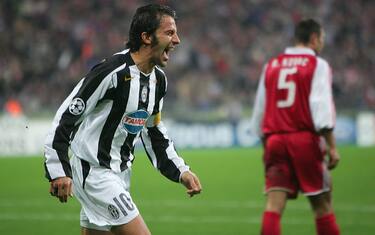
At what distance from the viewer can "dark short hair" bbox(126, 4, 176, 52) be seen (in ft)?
15.6

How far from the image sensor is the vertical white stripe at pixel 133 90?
475 centimetres

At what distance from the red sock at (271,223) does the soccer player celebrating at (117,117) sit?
1.40m

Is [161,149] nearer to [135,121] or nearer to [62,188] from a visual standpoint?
[135,121]

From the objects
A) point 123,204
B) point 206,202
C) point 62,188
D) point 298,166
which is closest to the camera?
point 62,188

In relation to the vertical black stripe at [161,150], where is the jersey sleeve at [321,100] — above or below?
above

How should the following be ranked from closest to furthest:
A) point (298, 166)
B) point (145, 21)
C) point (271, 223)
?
point (145, 21)
point (271, 223)
point (298, 166)

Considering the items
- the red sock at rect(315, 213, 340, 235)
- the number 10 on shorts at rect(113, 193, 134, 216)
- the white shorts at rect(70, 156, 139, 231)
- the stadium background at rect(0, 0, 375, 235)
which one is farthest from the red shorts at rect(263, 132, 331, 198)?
the stadium background at rect(0, 0, 375, 235)

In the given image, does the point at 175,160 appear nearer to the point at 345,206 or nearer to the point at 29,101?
the point at 345,206

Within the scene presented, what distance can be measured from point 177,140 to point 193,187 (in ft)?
50.6

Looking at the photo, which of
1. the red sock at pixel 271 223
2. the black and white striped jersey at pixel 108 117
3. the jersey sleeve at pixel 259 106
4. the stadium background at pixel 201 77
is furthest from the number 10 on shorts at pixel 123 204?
the stadium background at pixel 201 77

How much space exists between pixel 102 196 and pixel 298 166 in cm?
227

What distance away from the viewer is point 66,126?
14.7 ft

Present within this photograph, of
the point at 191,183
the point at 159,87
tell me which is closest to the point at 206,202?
the point at 191,183

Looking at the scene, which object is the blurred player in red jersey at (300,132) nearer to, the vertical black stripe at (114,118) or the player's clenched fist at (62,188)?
the vertical black stripe at (114,118)
